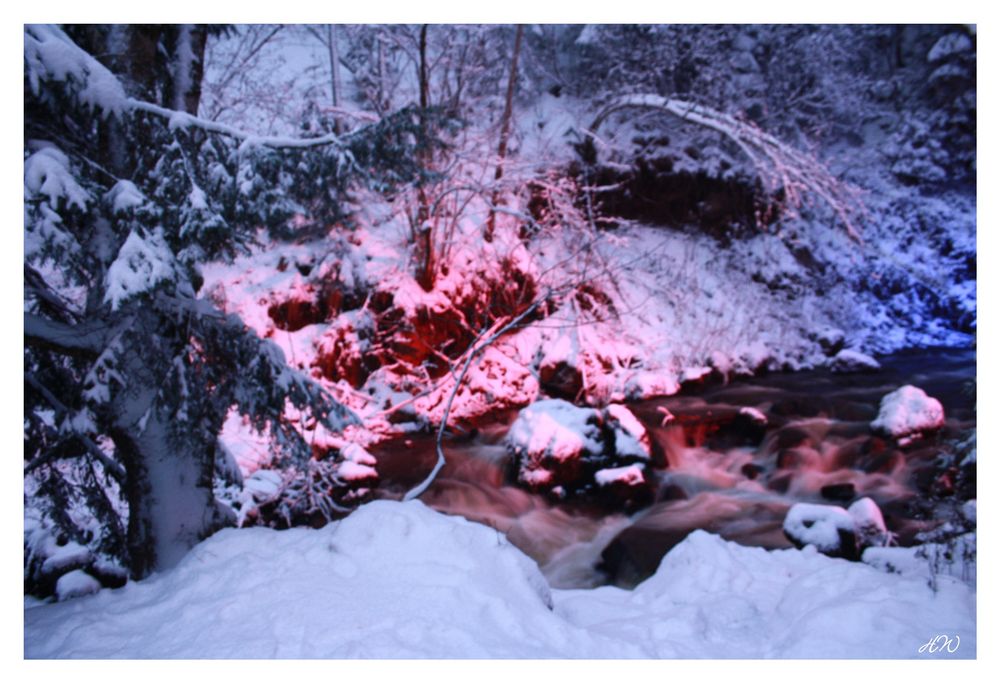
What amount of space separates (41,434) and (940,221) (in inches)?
207

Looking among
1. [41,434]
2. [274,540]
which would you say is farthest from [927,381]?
[41,434]

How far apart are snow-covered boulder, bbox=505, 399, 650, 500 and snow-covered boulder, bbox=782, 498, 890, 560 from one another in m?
0.98

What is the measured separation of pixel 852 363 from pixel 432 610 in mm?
3909

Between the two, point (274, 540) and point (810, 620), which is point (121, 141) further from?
point (810, 620)

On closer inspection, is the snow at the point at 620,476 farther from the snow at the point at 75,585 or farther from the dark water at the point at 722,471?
the snow at the point at 75,585

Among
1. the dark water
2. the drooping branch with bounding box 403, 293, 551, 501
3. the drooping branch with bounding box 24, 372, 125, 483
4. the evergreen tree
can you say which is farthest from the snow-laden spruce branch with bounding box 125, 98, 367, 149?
the dark water

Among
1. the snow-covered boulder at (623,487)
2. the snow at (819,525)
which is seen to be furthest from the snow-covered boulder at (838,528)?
the snow-covered boulder at (623,487)

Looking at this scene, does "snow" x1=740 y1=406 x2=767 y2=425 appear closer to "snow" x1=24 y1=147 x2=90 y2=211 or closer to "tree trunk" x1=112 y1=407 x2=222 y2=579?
"tree trunk" x1=112 y1=407 x2=222 y2=579

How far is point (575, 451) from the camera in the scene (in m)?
3.65

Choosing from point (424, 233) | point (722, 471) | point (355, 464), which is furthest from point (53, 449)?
point (722, 471)

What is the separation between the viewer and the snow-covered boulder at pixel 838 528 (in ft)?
9.51

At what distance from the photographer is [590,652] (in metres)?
1.99

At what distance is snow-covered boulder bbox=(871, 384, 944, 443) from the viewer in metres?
3.16

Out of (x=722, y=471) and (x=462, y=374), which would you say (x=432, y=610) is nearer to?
(x=462, y=374)
